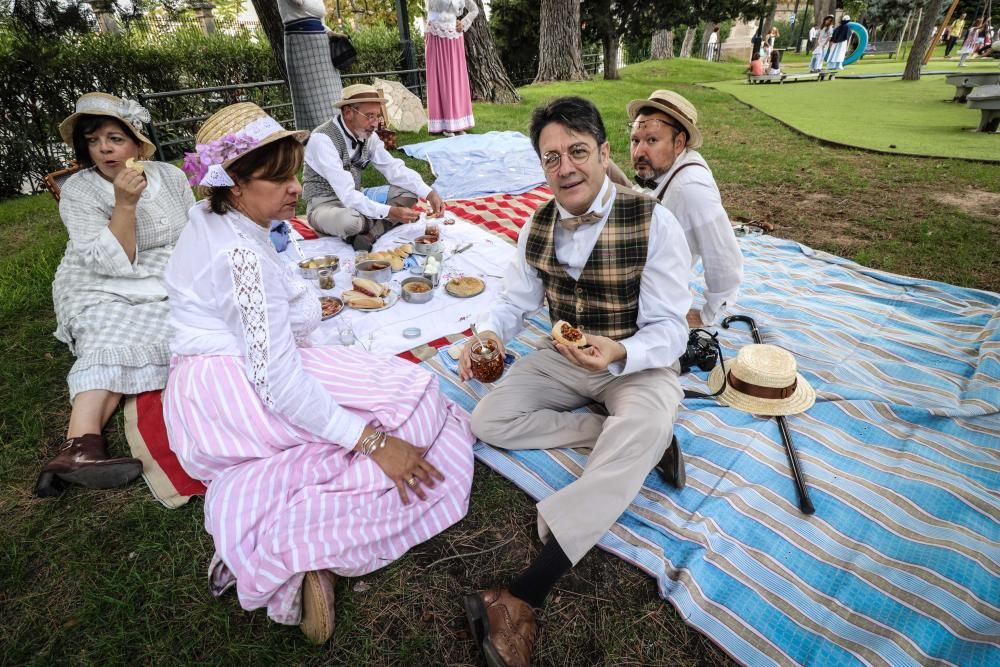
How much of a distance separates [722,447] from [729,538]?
573 millimetres

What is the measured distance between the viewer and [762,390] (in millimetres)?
2852

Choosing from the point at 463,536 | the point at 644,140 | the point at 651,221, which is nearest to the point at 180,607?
the point at 463,536

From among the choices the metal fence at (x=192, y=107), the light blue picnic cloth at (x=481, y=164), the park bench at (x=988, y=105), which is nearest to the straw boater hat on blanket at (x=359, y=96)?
the light blue picnic cloth at (x=481, y=164)

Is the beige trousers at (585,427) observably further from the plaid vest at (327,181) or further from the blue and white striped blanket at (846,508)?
the plaid vest at (327,181)

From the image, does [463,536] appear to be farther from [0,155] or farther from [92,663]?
[0,155]

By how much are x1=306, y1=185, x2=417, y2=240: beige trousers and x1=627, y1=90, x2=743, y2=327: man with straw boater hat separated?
9.95 ft

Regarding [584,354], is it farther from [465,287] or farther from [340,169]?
[340,169]

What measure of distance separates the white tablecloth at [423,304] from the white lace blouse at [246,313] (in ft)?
3.88

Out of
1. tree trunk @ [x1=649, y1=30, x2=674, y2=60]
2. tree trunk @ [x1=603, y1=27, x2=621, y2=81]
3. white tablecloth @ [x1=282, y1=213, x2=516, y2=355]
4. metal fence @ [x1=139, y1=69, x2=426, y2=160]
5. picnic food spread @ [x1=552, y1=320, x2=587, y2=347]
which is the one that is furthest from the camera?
tree trunk @ [x1=649, y1=30, x2=674, y2=60]

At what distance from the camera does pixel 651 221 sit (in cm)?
234

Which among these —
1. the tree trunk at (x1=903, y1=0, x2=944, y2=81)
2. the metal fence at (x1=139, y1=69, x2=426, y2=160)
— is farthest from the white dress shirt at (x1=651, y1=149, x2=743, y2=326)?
the tree trunk at (x1=903, y1=0, x2=944, y2=81)

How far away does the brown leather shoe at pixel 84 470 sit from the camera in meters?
2.53

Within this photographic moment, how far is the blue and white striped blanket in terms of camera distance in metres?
1.92

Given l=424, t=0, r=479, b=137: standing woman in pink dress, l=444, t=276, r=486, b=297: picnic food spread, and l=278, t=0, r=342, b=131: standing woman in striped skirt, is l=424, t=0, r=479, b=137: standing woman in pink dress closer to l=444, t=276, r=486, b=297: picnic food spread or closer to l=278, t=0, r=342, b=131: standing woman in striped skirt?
l=278, t=0, r=342, b=131: standing woman in striped skirt
